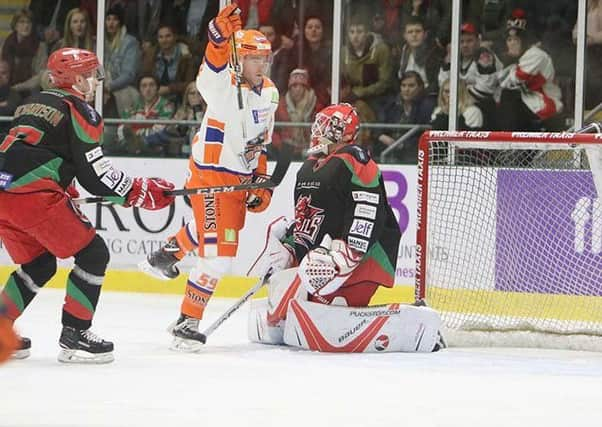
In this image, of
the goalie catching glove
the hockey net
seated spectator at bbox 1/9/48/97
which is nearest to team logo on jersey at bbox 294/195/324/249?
the goalie catching glove

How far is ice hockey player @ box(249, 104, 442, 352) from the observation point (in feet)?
17.6

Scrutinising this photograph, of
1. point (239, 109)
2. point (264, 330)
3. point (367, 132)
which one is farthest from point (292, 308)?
point (367, 132)

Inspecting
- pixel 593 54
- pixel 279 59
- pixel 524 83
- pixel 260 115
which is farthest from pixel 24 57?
pixel 260 115

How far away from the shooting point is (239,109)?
561 centimetres

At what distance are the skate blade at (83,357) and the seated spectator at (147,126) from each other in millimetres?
3529

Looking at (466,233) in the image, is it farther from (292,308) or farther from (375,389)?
(375,389)

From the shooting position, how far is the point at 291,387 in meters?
4.57

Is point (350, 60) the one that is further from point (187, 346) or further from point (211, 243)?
point (187, 346)

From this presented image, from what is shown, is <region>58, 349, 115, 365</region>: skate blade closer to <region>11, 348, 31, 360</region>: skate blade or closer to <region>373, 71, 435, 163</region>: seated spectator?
<region>11, 348, 31, 360</region>: skate blade

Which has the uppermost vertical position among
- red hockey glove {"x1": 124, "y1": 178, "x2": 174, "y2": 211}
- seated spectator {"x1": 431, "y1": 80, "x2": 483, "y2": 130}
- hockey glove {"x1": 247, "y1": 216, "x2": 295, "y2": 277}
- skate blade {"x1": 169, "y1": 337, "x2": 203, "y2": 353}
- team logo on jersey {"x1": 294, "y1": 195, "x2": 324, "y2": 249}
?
seated spectator {"x1": 431, "y1": 80, "x2": 483, "y2": 130}

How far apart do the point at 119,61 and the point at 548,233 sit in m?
3.32

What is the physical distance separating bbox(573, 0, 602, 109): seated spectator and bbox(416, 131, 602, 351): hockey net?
1.03 meters

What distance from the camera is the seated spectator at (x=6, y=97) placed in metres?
8.98

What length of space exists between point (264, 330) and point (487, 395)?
148cm
